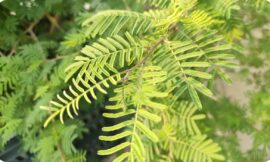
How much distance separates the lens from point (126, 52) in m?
0.26

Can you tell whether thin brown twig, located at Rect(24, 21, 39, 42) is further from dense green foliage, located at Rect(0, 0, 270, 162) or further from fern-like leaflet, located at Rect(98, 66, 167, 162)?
fern-like leaflet, located at Rect(98, 66, 167, 162)

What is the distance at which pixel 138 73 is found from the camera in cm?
25

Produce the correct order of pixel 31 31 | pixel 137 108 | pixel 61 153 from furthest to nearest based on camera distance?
1. pixel 31 31
2. pixel 61 153
3. pixel 137 108

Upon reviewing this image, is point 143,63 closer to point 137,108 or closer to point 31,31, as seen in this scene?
point 137,108

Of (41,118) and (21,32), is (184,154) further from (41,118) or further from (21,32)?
(21,32)

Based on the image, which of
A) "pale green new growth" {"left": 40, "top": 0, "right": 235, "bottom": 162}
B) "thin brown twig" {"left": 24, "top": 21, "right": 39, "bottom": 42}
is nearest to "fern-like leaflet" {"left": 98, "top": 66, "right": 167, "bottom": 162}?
"pale green new growth" {"left": 40, "top": 0, "right": 235, "bottom": 162}

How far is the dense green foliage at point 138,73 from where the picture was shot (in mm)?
269

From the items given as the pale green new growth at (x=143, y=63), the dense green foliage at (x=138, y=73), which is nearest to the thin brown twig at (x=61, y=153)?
the dense green foliage at (x=138, y=73)

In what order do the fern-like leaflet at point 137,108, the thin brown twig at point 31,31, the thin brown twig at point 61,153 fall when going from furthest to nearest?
the thin brown twig at point 31,31
the thin brown twig at point 61,153
the fern-like leaflet at point 137,108

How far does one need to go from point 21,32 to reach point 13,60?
70mm

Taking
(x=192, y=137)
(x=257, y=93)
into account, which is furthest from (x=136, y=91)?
(x=257, y=93)

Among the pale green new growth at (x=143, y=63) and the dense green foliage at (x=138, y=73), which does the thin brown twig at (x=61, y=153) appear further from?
the pale green new growth at (x=143, y=63)

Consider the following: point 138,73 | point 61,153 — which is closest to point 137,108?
point 138,73

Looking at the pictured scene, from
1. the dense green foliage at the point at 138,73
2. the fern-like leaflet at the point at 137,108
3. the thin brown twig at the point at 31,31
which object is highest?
the thin brown twig at the point at 31,31
